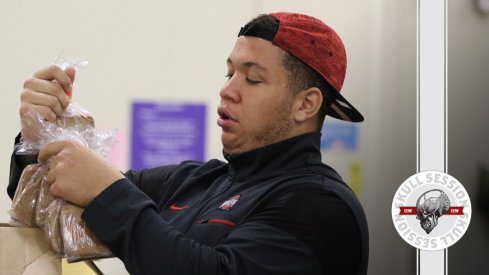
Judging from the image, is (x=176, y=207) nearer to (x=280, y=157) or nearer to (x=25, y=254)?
(x=280, y=157)

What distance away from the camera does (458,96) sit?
5.92 feet

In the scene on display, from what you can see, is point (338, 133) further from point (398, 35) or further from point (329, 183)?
point (329, 183)

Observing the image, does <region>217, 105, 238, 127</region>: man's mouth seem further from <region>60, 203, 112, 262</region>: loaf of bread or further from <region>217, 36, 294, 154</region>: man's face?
<region>60, 203, 112, 262</region>: loaf of bread

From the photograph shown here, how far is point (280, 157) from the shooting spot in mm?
1084

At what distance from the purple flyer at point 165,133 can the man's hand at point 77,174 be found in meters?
0.82

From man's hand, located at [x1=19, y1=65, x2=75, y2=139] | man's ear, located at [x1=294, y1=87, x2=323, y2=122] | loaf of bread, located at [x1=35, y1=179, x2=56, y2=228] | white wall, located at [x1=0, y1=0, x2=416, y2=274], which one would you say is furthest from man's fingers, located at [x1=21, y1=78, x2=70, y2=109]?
white wall, located at [x1=0, y1=0, x2=416, y2=274]

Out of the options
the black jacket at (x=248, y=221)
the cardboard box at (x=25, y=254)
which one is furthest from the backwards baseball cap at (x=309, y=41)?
the cardboard box at (x=25, y=254)

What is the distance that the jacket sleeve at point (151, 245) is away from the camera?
846 mm

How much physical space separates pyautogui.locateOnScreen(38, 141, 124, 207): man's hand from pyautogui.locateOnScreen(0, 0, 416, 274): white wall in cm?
82

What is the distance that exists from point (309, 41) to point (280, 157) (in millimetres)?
190

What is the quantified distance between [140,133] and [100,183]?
85 cm

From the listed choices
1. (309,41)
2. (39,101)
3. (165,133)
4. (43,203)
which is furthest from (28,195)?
(165,133)

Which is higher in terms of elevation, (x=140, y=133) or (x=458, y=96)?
(x=458, y=96)

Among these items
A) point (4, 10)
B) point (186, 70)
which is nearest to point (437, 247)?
point (186, 70)
